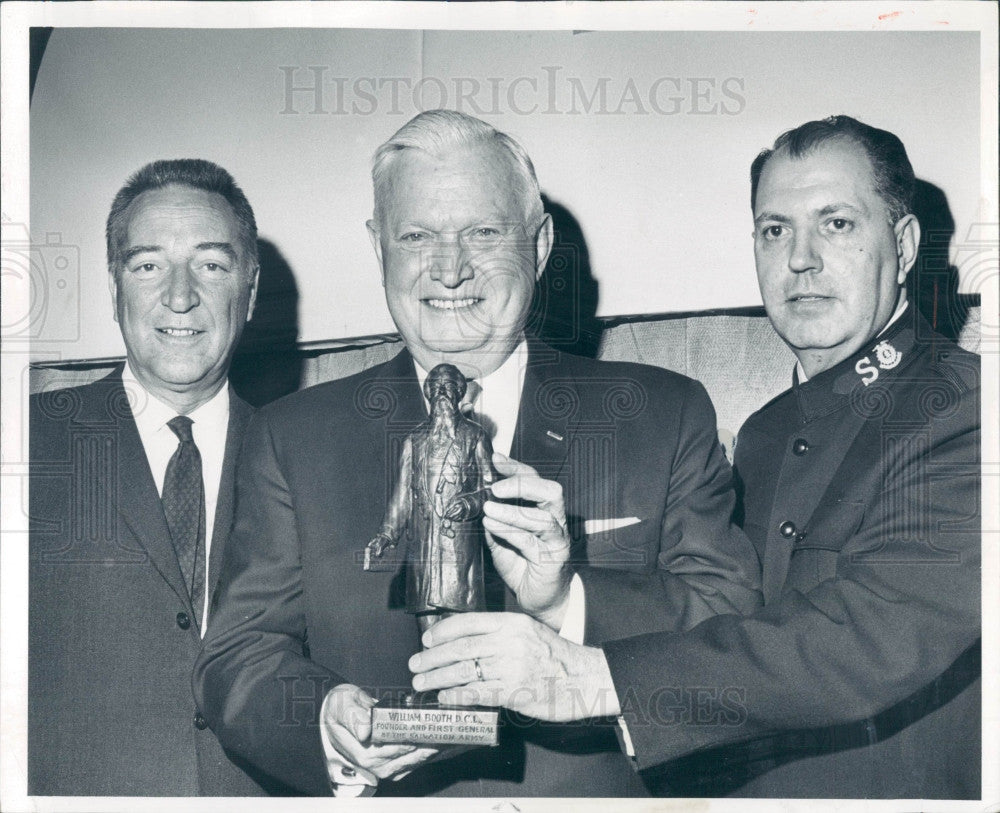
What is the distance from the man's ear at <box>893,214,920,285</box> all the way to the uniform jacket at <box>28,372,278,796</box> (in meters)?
2.39

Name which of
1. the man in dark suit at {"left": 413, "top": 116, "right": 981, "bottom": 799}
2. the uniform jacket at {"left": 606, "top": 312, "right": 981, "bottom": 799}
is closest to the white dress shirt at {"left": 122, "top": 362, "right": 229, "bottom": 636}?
the man in dark suit at {"left": 413, "top": 116, "right": 981, "bottom": 799}

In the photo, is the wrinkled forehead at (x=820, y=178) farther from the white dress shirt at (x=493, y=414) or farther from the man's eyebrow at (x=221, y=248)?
the man's eyebrow at (x=221, y=248)

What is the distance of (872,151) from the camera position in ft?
14.5

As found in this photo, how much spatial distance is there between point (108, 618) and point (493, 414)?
1.55 metres

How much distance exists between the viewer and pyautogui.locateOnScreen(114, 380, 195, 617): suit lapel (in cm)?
435

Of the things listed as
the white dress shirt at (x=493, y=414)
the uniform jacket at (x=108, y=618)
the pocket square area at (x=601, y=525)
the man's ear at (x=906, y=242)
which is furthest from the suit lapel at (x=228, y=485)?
the man's ear at (x=906, y=242)

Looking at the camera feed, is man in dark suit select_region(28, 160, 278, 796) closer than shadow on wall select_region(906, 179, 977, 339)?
Yes

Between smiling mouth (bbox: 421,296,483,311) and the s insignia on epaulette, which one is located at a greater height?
smiling mouth (bbox: 421,296,483,311)

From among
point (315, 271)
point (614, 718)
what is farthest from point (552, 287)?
point (614, 718)

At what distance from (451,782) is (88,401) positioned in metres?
1.89

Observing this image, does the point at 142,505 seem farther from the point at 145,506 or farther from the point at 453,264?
the point at 453,264

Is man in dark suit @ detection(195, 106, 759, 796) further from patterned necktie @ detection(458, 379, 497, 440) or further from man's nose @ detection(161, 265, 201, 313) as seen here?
man's nose @ detection(161, 265, 201, 313)

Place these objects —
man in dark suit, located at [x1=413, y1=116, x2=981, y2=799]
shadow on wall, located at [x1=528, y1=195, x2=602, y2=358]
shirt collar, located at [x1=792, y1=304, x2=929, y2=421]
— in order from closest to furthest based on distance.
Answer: man in dark suit, located at [x1=413, y1=116, x2=981, y2=799] → shirt collar, located at [x1=792, y1=304, x2=929, y2=421] → shadow on wall, located at [x1=528, y1=195, x2=602, y2=358]

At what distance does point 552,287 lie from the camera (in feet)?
14.5
